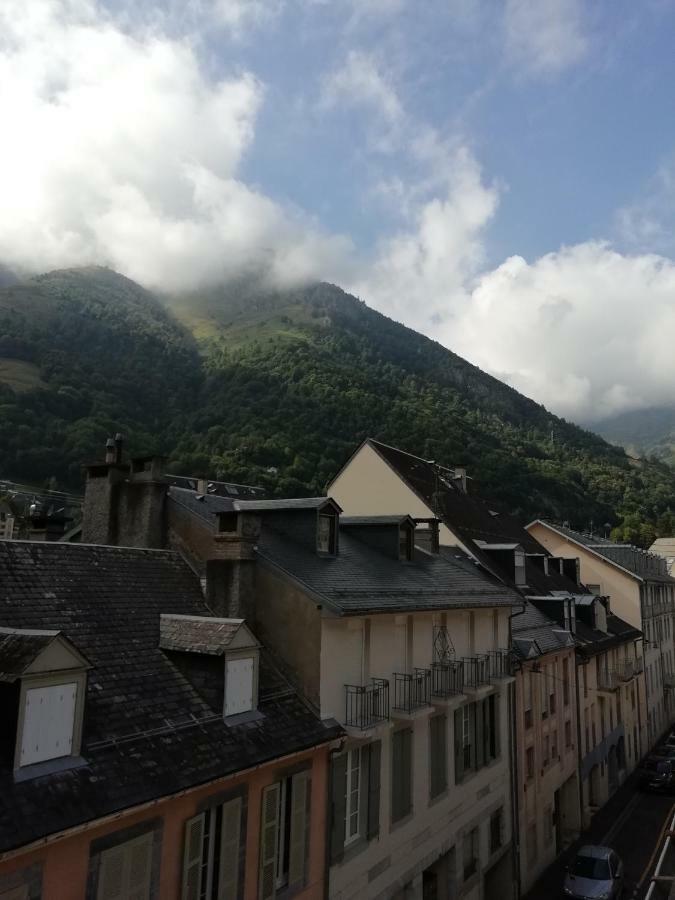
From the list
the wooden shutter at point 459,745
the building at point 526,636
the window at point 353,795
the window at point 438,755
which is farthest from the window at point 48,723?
the building at point 526,636

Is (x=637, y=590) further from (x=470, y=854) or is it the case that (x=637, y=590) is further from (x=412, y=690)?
(x=412, y=690)

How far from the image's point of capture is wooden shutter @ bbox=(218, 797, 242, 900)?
1077 centimetres

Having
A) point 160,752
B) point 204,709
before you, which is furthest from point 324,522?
point 160,752

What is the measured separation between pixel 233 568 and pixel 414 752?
7291 millimetres

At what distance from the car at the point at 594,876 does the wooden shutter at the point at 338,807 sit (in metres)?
12.8

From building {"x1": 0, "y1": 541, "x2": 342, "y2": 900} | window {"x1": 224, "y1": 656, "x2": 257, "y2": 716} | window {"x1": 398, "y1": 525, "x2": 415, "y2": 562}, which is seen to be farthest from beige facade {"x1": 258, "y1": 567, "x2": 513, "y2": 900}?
window {"x1": 398, "y1": 525, "x2": 415, "y2": 562}

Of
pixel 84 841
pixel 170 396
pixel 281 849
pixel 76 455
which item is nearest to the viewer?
pixel 84 841

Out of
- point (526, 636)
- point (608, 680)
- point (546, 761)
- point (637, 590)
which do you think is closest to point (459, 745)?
point (526, 636)

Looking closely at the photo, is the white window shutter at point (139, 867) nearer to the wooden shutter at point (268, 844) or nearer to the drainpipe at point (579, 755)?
the wooden shutter at point (268, 844)

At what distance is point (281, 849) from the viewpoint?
41.0ft

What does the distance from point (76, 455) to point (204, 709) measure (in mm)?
82639

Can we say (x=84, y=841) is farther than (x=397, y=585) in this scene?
No

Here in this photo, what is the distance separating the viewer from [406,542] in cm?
2148

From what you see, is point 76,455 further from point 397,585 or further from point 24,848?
point 24,848
